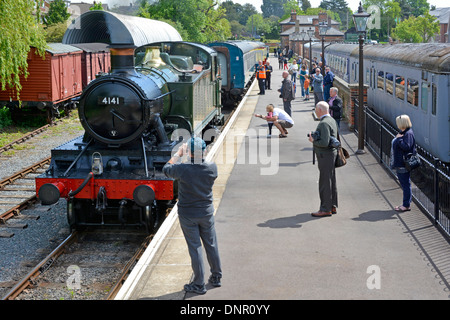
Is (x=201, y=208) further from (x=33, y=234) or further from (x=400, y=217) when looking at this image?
(x=33, y=234)

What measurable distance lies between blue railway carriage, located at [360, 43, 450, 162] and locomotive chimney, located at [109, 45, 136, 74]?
6.01 meters

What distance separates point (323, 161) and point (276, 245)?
5.83ft

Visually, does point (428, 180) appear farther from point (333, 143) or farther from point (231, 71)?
point (231, 71)

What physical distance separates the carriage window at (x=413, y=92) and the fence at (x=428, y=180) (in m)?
0.96

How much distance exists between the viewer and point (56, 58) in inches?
910

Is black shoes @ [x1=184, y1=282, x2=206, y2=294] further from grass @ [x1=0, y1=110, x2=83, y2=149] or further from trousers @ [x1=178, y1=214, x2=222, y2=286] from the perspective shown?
grass @ [x1=0, y1=110, x2=83, y2=149]

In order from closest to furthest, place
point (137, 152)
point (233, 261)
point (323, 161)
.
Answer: point (233, 261) → point (323, 161) → point (137, 152)

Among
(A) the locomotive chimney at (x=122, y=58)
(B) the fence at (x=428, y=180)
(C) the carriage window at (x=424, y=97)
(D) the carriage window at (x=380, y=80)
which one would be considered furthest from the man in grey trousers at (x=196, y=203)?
(D) the carriage window at (x=380, y=80)

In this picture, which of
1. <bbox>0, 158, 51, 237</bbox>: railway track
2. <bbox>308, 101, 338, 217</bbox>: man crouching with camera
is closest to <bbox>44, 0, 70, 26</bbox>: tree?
<bbox>0, 158, 51, 237</bbox>: railway track

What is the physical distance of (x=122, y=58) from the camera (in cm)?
1030

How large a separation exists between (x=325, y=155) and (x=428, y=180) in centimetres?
244

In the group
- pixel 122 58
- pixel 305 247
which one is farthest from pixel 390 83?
pixel 305 247

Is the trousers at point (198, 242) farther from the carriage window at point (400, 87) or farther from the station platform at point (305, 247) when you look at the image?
the carriage window at point (400, 87)

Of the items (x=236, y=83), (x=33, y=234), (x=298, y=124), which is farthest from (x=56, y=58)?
(x=33, y=234)
